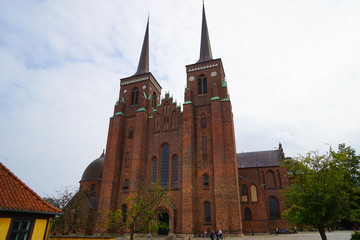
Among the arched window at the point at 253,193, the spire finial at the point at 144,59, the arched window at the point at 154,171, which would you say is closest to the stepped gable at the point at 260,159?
the arched window at the point at 253,193

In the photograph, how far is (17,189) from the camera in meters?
11.7

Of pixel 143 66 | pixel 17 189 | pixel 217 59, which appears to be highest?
pixel 143 66

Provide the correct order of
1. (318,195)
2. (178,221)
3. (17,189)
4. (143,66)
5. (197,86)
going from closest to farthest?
1. (17,189)
2. (318,195)
3. (178,221)
4. (197,86)
5. (143,66)

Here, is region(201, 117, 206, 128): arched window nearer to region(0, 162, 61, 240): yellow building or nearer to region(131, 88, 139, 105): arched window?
region(131, 88, 139, 105): arched window

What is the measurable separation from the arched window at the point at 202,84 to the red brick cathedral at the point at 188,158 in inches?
5.2

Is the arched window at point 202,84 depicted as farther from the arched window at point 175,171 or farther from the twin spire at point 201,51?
the arched window at point 175,171

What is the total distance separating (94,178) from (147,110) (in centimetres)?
1729

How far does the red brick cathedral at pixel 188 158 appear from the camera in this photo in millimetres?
26984

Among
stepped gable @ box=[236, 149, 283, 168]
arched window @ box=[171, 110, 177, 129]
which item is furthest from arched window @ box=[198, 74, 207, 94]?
stepped gable @ box=[236, 149, 283, 168]

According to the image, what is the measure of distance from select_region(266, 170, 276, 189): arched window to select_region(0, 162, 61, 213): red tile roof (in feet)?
125

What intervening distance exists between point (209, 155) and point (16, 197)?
21.6 m

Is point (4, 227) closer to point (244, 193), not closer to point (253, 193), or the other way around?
point (244, 193)

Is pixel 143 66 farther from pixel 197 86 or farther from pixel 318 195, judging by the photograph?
pixel 318 195

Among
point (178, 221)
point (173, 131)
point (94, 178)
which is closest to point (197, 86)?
point (173, 131)
